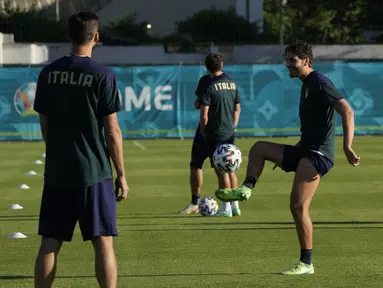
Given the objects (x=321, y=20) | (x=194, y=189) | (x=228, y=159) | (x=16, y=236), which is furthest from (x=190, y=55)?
(x=228, y=159)

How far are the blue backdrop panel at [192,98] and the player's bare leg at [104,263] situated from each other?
2307 cm

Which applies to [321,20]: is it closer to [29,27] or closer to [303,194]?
[29,27]

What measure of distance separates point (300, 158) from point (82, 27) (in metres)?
3.08

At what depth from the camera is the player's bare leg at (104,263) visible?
742cm

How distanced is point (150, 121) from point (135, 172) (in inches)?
385

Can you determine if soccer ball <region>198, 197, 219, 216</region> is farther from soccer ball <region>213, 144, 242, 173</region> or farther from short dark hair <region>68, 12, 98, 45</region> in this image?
short dark hair <region>68, 12, 98, 45</region>

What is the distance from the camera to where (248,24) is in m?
80.8

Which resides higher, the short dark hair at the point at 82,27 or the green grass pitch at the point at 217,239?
the short dark hair at the point at 82,27

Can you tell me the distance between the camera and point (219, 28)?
8094 centimetres

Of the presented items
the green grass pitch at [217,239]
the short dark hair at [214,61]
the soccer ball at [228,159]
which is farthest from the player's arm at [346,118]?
the short dark hair at [214,61]

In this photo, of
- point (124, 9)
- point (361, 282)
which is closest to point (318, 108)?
point (361, 282)

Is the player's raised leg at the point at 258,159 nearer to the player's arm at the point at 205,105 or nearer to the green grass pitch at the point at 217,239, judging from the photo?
the green grass pitch at the point at 217,239

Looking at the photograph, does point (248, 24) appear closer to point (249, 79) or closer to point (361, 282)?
point (249, 79)

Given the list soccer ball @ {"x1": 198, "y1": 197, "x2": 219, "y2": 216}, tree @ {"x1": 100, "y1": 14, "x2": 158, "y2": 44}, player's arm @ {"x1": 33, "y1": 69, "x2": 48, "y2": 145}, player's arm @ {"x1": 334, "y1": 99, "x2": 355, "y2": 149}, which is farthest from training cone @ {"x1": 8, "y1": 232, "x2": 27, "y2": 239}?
tree @ {"x1": 100, "y1": 14, "x2": 158, "y2": 44}
